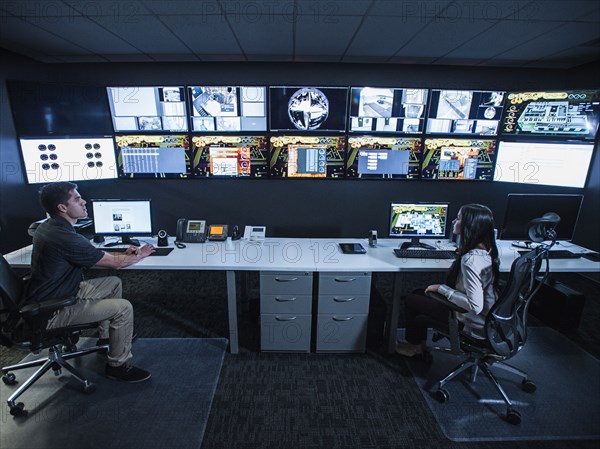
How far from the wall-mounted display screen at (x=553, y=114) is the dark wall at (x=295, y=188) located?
0.32 m

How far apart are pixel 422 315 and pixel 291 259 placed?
0.99 m

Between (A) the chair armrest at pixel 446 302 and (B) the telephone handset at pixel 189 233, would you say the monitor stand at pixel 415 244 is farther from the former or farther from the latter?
(B) the telephone handset at pixel 189 233

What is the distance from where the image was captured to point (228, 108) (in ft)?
11.2

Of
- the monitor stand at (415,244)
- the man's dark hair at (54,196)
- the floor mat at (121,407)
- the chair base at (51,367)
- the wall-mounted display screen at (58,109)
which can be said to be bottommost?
the floor mat at (121,407)

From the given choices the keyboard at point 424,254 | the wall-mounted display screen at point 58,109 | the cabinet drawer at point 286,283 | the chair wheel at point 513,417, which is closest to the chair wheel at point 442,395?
the chair wheel at point 513,417

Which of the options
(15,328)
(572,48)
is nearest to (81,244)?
(15,328)

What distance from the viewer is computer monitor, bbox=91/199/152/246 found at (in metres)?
2.63

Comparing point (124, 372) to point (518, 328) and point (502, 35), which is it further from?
point (502, 35)

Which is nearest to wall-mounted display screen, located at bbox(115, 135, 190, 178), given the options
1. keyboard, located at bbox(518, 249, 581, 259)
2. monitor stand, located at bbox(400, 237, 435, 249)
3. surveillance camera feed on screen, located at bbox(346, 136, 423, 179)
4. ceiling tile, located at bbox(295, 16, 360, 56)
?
ceiling tile, located at bbox(295, 16, 360, 56)

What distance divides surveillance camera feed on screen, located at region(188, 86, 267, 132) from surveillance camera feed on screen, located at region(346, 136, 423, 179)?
104cm

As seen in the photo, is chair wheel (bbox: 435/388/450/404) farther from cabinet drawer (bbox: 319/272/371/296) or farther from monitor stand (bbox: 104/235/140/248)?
monitor stand (bbox: 104/235/140/248)

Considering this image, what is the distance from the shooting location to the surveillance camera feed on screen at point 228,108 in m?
3.35

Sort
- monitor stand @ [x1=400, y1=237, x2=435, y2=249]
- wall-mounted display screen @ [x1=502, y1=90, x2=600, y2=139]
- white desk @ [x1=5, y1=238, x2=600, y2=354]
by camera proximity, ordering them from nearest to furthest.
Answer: white desk @ [x1=5, y1=238, x2=600, y2=354], monitor stand @ [x1=400, y1=237, x2=435, y2=249], wall-mounted display screen @ [x1=502, y1=90, x2=600, y2=139]

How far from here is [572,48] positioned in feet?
9.43
